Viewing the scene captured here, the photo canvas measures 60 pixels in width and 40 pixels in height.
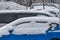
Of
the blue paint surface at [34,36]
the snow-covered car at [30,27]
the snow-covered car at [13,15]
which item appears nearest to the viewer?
the blue paint surface at [34,36]

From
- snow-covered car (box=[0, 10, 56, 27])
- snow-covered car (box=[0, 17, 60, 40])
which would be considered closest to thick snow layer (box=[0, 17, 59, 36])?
snow-covered car (box=[0, 17, 60, 40])

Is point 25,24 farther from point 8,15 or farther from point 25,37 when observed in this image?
point 8,15

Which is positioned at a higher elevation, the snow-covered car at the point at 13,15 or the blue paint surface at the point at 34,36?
the blue paint surface at the point at 34,36

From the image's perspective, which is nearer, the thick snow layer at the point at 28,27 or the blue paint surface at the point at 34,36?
the blue paint surface at the point at 34,36

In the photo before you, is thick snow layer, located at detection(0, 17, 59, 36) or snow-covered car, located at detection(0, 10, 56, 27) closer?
thick snow layer, located at detection(0, 17, 59, 36)

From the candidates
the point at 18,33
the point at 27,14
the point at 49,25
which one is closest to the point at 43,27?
the point at 49,25

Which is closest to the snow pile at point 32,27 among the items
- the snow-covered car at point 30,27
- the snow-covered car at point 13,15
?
the snow-covered car at point 30,27

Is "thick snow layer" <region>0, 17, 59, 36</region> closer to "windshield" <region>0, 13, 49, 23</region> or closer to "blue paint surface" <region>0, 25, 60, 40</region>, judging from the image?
"blue paint surface" <region>0, 25, 60, 40</region>

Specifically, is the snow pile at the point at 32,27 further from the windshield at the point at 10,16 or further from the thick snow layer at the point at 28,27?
the windshield at the point at 10,16

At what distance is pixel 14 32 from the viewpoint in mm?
5914

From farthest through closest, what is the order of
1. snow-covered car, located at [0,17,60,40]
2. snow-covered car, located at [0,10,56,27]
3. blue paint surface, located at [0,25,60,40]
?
snow-covered car, located at [0,10,56,27], snow-covered car, located at [0,17,60,40], blue paint surface, located at [0,25,60,40]

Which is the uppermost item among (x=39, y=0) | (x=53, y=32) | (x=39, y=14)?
(x=53, y=32)

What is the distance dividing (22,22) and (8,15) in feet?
9.18

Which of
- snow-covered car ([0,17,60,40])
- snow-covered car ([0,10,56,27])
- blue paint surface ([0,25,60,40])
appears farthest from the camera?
snow-covered car ([0,10,56,27])
